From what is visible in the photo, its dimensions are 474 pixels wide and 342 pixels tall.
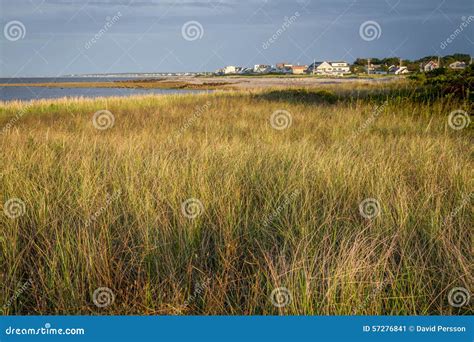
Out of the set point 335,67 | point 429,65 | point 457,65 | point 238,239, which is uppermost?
point 335,67

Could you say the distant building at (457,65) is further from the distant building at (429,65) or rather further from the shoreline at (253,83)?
the shoreline at (253,83)

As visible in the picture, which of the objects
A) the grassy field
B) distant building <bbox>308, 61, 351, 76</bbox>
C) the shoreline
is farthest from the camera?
distant building <bbox>308, 61, 351, 76</bbox>

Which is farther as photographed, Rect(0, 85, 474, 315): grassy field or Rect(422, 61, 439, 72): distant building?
Rect(422, 61, 439, 72): distant building

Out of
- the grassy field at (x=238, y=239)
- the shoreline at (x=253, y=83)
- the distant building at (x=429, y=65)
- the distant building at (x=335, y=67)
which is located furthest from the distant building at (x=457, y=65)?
the distant building at (x=335, y=67)

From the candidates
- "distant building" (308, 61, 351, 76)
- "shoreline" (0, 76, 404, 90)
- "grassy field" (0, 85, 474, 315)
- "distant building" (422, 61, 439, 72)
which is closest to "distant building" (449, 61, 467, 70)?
"distant building" (422, 61, 439, 72)

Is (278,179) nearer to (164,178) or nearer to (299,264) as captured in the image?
(164,178)

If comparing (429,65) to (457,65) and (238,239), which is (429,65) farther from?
(238,239)

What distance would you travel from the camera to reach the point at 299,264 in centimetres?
215

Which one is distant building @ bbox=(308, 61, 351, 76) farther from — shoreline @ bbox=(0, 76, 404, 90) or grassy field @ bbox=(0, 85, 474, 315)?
grassy field @ bbox=(0, 85, 474, 315)

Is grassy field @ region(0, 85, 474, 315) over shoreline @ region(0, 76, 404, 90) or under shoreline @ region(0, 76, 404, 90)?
under

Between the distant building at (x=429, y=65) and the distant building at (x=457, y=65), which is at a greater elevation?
the distant building at (x=429, y=65)

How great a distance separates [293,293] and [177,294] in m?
0.60

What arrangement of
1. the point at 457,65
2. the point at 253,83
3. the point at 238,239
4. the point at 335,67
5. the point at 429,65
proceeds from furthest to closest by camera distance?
the point at 253,83 → the point at 335,67 → the point at 429,65 → the point at 457,65 → the point at 238,239

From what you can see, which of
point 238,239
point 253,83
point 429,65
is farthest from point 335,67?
point 238,239
